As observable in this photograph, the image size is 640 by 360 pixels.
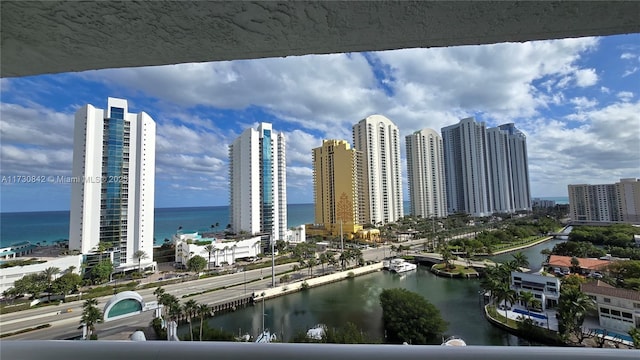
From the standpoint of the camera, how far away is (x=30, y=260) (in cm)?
712

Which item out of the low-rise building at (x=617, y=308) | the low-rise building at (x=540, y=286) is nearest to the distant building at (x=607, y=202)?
the low-rise building at (x=540, y=286)

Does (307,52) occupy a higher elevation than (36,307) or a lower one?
higher

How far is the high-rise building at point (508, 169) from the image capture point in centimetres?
1327

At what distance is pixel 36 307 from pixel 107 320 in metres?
2.31

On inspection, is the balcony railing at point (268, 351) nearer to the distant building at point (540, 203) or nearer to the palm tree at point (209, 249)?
the palm tree at point (209, 249)

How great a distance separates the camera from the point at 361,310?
7.11 metres

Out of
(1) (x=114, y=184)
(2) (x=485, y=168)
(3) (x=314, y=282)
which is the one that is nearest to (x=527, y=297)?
(3) (x=314, y=282)

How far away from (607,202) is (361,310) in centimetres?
662

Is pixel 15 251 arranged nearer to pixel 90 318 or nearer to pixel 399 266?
pixel 90 318

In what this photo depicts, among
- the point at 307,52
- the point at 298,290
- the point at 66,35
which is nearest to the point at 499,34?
the point at 307,52

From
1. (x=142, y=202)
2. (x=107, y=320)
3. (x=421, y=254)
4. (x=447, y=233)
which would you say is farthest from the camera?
(x=447, y=233)

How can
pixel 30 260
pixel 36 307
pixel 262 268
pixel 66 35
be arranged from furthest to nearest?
pixel 262 268
pixel 30 260
pixel 36 307
pixel 66 35

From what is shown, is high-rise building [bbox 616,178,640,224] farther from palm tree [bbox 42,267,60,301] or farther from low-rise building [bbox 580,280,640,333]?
palm tree [bbox 42,267,60,301]

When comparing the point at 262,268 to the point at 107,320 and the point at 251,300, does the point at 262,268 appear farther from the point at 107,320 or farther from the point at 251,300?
the point at 107,320
